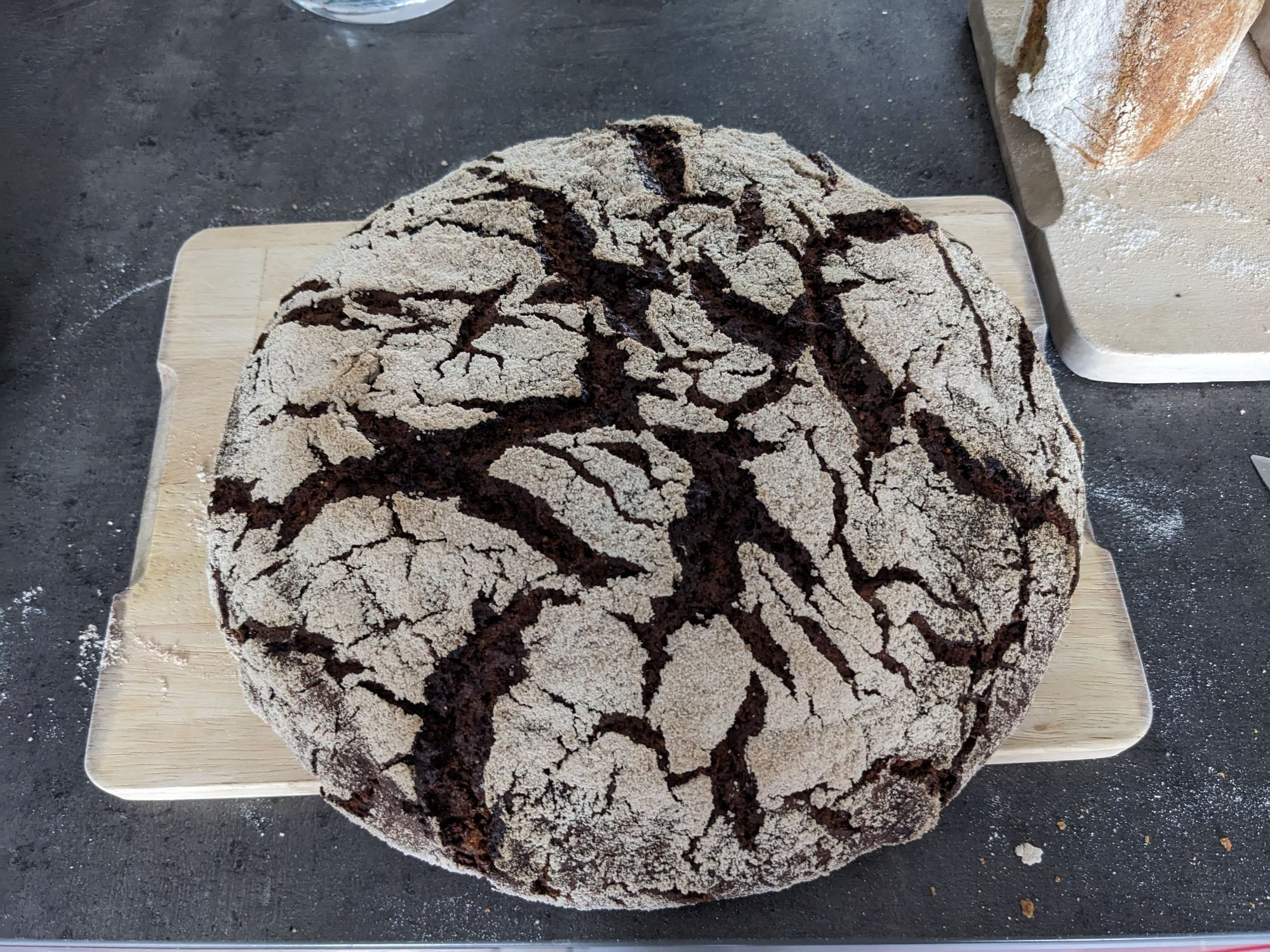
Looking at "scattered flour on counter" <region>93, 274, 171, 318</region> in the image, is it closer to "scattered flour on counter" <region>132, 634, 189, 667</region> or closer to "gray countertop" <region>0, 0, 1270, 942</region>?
"gray countertop" <region>0, 0, 1270, 942</region>

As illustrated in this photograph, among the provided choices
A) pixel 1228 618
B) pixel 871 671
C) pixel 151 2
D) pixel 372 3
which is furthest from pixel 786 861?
pixel 151 2

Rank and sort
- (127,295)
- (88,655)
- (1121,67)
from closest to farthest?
1. (88,655)
2. (1121,67)
3. (127,295)

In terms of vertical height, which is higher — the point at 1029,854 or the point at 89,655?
the point at 1029,854

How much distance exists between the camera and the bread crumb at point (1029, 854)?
177cm

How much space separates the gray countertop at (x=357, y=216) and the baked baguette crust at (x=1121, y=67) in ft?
0.80

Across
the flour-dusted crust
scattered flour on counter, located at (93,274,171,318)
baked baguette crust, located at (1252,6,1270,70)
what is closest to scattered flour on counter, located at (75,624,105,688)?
the flour-dusted crust

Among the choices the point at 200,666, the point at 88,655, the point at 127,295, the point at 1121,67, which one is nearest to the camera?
the point at 200,666

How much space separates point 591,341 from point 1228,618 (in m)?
1.57

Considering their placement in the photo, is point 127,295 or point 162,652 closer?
point 162,652

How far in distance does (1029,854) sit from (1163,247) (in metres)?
1.51

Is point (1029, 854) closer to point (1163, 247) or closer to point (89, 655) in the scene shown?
point (1163, 247)

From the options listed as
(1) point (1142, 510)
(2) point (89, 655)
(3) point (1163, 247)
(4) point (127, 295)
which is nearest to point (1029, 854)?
(1) point (1142, 510)

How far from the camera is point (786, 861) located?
1.41 m

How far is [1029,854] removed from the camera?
177 centimetres
